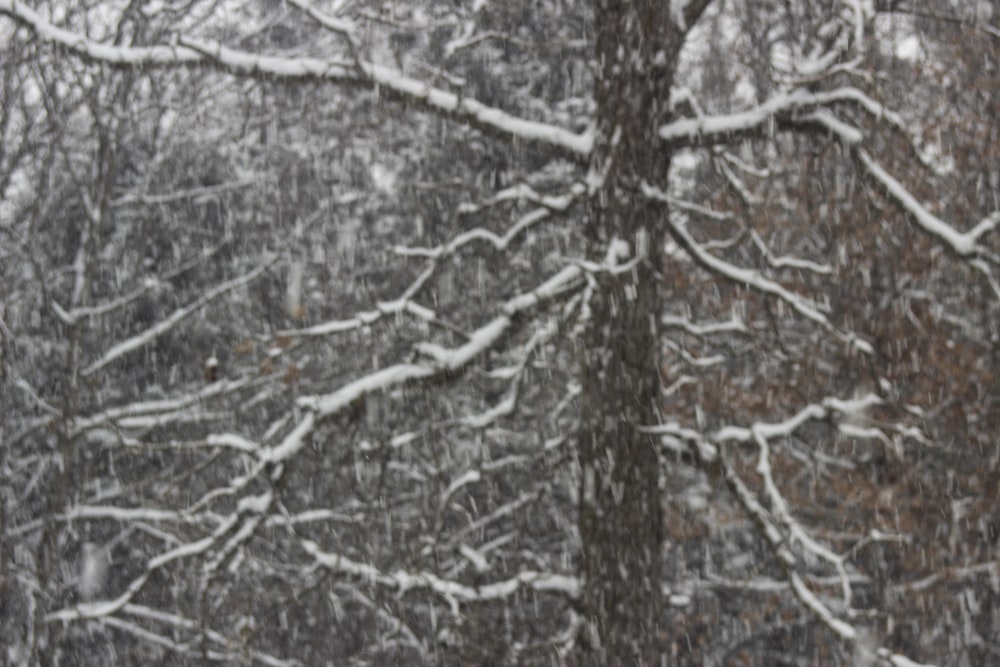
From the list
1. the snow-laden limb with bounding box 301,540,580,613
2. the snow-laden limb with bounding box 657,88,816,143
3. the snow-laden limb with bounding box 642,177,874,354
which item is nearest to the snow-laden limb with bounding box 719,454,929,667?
the snow-laden limb with bounding box 642,177,874,354

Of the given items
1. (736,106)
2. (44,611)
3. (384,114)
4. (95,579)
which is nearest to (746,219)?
(384,114)

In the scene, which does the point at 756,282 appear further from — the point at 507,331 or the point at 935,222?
the point at 507,331

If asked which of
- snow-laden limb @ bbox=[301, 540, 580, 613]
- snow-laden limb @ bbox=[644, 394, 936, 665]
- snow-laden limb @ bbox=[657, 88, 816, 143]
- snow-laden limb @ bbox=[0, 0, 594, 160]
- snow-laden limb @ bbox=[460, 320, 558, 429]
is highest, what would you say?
snow-laden limb @ bbox=[0, 0, 594, 160]

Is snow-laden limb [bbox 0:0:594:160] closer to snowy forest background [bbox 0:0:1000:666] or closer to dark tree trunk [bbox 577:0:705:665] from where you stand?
snowy forest background [bbox 0:0:1000:666]

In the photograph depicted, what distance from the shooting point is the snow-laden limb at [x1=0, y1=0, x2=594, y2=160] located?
4.84 meters

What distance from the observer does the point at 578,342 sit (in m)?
4.87

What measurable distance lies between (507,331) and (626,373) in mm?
570

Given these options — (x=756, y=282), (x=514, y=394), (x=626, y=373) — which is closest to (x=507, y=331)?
(x=514, y=394)

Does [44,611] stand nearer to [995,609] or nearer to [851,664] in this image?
[851,664]

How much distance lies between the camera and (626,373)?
4914 millimetres

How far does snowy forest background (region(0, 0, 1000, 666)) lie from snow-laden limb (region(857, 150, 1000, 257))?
0.02 meters

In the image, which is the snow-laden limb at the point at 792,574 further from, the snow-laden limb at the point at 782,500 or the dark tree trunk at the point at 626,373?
the dark tree trunk at the point at 626,373

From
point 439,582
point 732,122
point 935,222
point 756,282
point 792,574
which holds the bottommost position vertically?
point 439,582

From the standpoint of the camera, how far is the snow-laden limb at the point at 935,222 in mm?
4418
